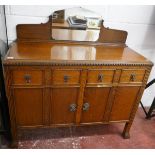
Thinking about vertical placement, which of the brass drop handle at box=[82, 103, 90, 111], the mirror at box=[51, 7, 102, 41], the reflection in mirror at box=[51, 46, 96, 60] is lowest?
the brass drop handle at box=[82, 103, 90, 111]

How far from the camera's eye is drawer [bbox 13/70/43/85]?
1.33 metres

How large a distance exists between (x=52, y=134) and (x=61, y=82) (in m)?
0.71

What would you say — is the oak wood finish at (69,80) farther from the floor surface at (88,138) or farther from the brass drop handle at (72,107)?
the floor surface at (88,138)

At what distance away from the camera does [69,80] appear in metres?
1.42

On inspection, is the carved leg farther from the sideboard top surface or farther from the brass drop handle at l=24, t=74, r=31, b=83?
the brass drop handle at l=24, t=74, r=31, b=83

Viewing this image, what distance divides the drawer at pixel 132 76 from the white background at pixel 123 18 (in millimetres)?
554

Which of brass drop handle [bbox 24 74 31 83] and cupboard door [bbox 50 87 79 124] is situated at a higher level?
brass drop handle [bbox 24 74 31 83]

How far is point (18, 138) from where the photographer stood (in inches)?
68.2

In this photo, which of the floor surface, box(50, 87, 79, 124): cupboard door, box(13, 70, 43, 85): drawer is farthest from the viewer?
the floor surface

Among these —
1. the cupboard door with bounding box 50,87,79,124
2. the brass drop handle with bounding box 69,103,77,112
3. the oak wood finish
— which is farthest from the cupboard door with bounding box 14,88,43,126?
the brass drop handle with bounding box 69,103,77,112

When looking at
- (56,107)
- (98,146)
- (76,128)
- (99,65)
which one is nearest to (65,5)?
(99,65)

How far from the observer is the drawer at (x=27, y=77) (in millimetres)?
1329

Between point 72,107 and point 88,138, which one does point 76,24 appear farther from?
point 88,138

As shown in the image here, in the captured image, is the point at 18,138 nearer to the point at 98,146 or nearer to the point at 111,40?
the point at 98,146
